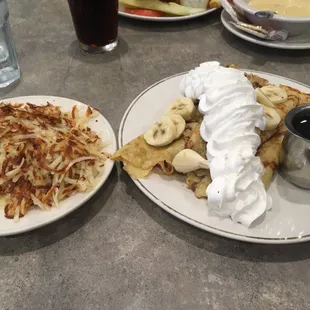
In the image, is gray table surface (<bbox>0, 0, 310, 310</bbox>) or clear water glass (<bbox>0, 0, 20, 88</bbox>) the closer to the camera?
gray table surface (<bbox>0, 0, 310, 310</bbox>)

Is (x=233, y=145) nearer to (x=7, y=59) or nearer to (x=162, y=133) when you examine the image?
(x=162, y=133)

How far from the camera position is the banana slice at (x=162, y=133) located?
124cm

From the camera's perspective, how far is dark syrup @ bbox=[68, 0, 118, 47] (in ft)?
5.58

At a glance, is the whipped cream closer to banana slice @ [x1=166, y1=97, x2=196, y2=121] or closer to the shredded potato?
banana slice @ [x1=166, y1=97, x2=196, y2=121]

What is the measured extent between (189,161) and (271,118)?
12.1 inches

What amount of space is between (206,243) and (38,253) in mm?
453

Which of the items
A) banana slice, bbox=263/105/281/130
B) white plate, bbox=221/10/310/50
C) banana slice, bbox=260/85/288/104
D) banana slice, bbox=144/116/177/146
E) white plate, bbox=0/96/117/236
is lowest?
white plate, bbox=221/10/310/50

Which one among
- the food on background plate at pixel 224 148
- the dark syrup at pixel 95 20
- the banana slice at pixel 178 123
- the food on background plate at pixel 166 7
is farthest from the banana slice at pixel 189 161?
the food on background plate at pixel 166 7

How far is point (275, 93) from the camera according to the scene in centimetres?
140

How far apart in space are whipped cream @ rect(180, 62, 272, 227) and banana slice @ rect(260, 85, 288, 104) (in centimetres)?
20

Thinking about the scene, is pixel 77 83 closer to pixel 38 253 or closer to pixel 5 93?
pixel 5 93

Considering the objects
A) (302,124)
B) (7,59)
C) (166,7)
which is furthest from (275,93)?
(7,59)

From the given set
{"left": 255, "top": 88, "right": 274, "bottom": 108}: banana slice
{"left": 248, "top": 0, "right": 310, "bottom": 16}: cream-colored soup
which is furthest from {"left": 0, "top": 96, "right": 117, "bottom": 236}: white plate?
{"left": 248, "top": 0, "right": 310, "bottom": 16}: cream-colored soup

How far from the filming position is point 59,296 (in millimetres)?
1015
